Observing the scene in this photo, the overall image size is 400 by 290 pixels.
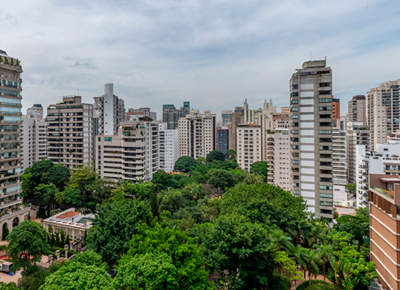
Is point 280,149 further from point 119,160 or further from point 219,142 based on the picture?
point 219,142

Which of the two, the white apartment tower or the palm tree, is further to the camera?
the white apartment tower

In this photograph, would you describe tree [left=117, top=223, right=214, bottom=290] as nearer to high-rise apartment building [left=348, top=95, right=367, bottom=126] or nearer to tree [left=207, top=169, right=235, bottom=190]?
tree [left=207, top=169, right=235, bottom=190]

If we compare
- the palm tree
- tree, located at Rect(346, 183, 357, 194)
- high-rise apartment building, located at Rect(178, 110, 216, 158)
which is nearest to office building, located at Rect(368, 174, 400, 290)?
the palm tree

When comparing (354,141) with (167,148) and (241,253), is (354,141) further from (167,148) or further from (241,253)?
(241,253)

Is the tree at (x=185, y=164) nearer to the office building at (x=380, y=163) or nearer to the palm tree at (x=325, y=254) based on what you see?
the office building at (x=380, y=163)

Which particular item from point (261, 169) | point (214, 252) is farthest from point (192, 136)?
point (214, 252)

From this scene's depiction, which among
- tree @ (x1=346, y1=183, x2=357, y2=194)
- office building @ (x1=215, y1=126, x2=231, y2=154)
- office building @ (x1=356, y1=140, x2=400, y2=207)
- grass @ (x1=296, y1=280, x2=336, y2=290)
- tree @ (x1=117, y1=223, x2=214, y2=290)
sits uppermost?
office building @ (x1=215, y1=126, x2=231, y2=154)

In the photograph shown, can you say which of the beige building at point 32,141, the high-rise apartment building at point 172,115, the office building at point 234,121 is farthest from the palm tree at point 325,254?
the high-rise apartment building at point 172,115

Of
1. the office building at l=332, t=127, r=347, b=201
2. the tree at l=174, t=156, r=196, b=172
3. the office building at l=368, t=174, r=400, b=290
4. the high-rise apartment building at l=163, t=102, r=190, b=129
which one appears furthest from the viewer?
the high-rise apartment building at l=163, t=102, r=190, b=129
